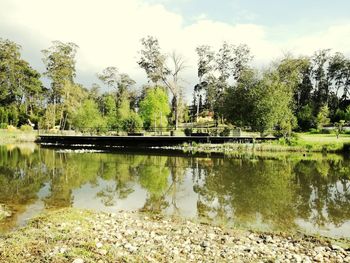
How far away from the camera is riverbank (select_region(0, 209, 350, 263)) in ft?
24.3

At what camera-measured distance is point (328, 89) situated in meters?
81.9

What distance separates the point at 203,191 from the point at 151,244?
8.75m

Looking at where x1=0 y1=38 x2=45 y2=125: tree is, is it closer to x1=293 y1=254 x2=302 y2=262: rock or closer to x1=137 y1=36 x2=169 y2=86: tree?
x1=137 y1=36 x2=169 y2=86: tree

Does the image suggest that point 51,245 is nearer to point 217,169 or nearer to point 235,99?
point 217,169

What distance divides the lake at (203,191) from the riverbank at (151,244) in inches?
50.6

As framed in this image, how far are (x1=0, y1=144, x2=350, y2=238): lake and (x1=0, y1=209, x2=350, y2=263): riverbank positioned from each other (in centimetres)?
128

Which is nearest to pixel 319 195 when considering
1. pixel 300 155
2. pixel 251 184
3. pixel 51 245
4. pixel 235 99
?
pixel 251 184

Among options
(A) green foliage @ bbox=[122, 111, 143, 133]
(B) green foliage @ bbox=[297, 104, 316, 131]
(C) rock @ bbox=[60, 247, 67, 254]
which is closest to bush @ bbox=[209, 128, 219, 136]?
(A) green foliage @ bbox=[122, 111, 143, 133]

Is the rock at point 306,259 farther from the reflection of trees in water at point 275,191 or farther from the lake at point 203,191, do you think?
the reflection of trees in water at point 275,191

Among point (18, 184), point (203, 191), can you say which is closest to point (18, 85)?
point (18, 184)

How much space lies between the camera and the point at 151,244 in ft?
27.1

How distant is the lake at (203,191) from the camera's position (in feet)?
38.6

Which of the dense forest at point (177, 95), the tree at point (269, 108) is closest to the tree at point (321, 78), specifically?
the dense forest at point (177, 95)

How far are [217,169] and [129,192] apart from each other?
9.40 m
